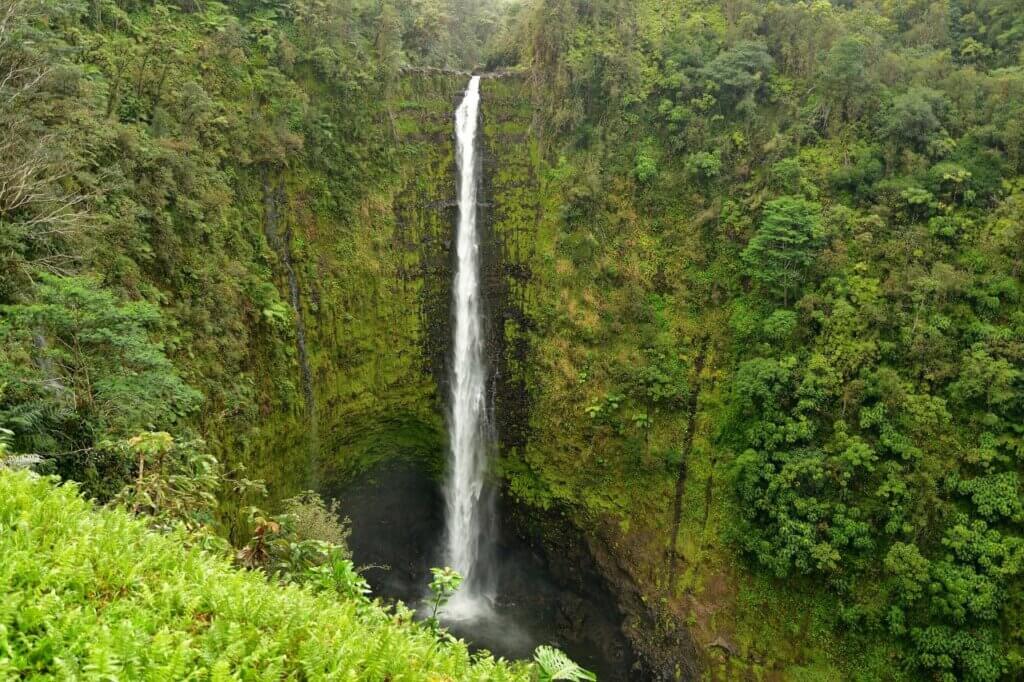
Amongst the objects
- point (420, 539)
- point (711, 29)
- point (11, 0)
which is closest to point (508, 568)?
point (420, 539)

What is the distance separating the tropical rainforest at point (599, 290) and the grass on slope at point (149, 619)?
802 mm

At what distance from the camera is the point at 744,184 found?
17.8 metres

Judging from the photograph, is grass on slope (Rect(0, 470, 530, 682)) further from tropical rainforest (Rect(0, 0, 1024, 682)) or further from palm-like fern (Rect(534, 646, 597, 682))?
tropical rainforest (Rect(0, 0, 1024, 682))

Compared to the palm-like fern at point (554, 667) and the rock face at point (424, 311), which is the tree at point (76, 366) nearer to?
the palm-like fern at point (554, 667)

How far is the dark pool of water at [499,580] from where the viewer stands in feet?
52.9

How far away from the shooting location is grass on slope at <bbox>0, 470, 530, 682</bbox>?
2.97m

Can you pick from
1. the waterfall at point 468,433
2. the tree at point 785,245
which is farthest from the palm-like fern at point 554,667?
the waterfall at point 468,433

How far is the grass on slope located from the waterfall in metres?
14.6

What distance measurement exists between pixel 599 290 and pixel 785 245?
537 cm

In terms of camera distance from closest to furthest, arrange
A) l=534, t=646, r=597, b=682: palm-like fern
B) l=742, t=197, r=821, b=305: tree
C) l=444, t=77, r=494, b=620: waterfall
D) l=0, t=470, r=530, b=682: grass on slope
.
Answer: l=0, t=470, r=530, b=682: grass on slope, l=534, t=646, r=597, b=682: palm-like fern, l=742, t=197, r=821, b=305: tree, l=444, t=77, r=494, b=620: waterfall

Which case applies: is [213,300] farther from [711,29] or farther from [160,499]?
[711,29]

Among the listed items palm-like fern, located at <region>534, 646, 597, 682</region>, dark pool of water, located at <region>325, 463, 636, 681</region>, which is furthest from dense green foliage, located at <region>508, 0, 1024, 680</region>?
palm-like fern, located at <region>534, 646, 597, 682</region>

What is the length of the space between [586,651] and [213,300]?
42.6 ft

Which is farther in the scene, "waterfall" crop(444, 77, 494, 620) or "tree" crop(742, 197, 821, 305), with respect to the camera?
"waterfall" crop(444, 77, 494, 620)
